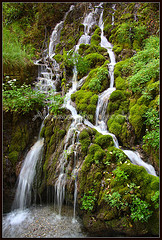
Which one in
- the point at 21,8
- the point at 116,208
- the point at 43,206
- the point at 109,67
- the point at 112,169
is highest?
the point at 21,8

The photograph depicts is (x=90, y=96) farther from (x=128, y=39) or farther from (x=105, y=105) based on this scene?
(x=128, y=39)

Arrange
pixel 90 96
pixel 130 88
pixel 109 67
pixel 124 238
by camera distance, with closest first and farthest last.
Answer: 1. pixel 124 238
2. pixel 130 88
3. pixel 90 96
4. pixel 109 67

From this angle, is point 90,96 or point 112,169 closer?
point 112,169

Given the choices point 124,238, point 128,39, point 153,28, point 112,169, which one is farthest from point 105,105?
point 153,28

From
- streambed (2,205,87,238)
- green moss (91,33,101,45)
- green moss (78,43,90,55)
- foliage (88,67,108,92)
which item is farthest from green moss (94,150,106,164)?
green moss (91,33,101,45)

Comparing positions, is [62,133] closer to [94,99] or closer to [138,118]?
[94,99]

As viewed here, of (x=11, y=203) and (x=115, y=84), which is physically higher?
(x=115, y=84)

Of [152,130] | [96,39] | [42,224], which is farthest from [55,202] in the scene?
[96,39]

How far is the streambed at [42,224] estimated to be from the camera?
11.2ft

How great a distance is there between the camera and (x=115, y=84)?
19.2ft

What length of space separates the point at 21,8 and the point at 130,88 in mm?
13869

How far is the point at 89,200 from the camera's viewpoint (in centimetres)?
339

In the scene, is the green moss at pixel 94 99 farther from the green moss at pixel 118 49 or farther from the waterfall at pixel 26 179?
the green moss at pixel 118 49

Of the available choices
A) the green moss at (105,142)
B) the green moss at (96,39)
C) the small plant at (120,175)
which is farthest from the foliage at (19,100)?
the green moss at (96,39)
